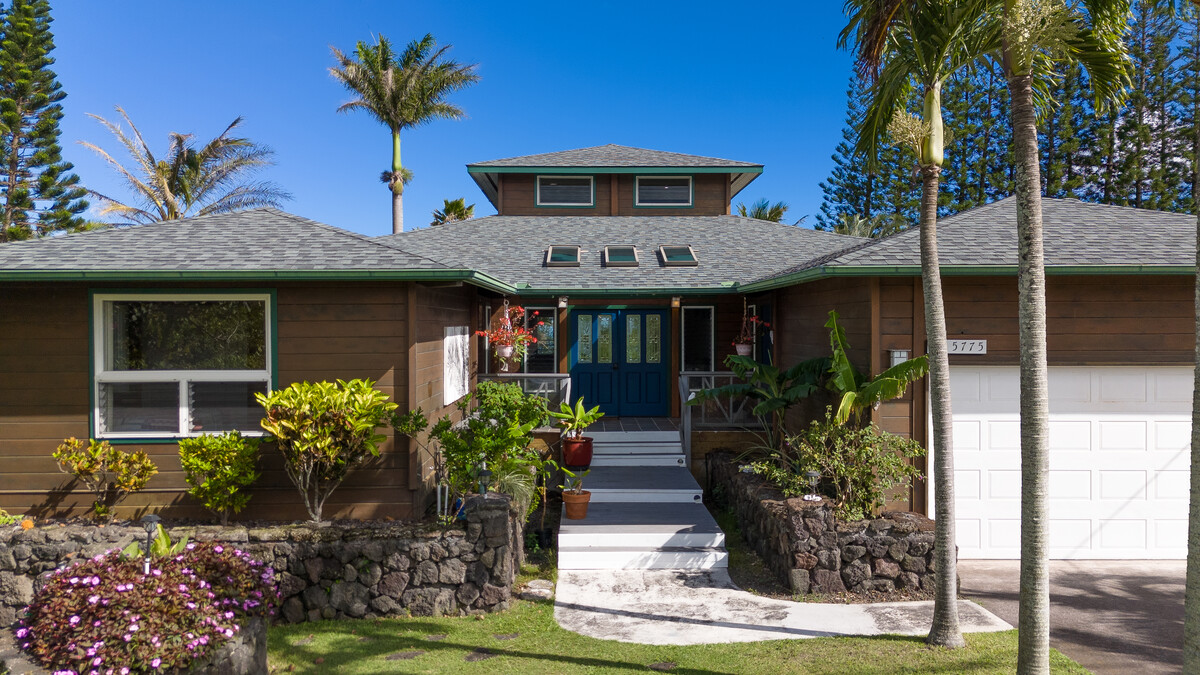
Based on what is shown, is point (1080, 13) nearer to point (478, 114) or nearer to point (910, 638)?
point (910, 638)

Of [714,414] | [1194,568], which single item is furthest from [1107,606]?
[714,414]

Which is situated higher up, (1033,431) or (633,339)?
(633,339)

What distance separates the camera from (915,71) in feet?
18.4

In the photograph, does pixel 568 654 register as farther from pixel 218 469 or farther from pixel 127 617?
pixel 218 469

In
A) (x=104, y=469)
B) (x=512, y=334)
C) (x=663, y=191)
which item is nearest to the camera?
(x=104, y=469)

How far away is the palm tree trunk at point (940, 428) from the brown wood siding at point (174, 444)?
Answer: 524cm

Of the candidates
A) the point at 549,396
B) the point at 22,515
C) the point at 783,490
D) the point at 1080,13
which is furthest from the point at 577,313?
the point at 1080,13

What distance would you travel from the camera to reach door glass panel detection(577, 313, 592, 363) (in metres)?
13.6

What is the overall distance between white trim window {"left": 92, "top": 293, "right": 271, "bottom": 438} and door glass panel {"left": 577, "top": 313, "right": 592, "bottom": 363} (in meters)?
6.80

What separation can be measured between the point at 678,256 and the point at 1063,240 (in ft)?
22.4

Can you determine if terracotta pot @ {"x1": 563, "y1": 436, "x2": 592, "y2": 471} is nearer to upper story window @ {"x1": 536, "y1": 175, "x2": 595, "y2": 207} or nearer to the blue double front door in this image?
the blue double front door

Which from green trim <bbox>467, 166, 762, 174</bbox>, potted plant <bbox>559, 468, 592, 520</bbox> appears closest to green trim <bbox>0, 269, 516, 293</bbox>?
potted plant <bbox>559, 468, 592, 520</bbox>

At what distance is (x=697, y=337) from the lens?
44.7 feet

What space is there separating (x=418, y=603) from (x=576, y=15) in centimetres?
2429
